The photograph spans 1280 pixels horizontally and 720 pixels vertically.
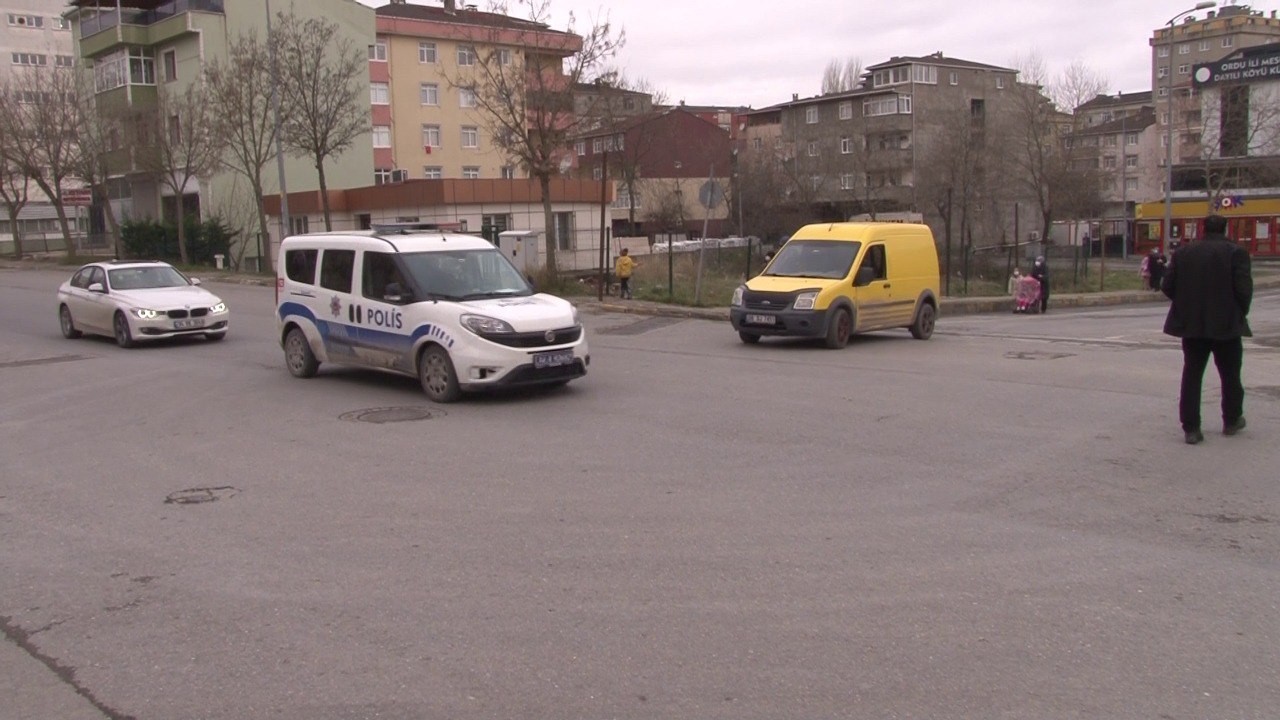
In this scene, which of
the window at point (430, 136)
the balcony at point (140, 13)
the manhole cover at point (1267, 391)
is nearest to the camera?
the manhole cover at point (1267, 391)

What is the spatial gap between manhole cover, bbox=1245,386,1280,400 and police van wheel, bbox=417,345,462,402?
28.4 ft

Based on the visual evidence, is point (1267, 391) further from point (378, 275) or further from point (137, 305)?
point (137, 305)

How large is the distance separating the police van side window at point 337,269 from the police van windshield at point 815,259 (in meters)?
7.64

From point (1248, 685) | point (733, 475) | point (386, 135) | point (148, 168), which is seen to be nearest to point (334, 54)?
point (386, 135)

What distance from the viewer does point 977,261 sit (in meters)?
42.1

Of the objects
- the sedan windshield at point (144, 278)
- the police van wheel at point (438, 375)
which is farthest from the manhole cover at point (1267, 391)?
the sedan windshield at point (144, 278)

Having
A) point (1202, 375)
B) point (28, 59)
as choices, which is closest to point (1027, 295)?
point (1202, 375)

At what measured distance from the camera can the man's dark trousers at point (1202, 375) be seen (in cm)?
903

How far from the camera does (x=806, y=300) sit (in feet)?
55.7

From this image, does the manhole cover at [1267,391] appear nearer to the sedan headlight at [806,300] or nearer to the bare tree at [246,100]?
the sedan headlight at [806,300]

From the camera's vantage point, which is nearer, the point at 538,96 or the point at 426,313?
the point at 426,313

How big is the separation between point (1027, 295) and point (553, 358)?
69.2 feet

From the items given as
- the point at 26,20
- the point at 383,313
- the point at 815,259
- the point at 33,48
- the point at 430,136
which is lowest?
the point at 383,313

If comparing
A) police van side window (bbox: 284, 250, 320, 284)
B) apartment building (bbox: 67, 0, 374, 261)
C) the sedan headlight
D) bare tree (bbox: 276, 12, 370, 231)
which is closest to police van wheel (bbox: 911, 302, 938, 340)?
the sedan headlight
